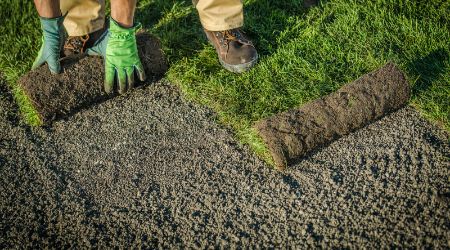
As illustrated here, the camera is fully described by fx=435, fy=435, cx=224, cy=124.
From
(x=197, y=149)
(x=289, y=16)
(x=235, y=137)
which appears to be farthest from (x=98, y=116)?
(x=289, y=16)

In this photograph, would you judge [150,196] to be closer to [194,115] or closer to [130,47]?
[194,115]

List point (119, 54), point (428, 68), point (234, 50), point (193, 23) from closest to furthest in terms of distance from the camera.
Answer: point (119, 54)
point (428, 68)
point (234, 50)
point (193, 23)

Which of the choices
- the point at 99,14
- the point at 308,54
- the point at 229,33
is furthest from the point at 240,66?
the point at 99,14

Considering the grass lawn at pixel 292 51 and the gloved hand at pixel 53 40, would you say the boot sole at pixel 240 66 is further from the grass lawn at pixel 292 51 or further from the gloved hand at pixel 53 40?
the gloved hand at pixel 53 40

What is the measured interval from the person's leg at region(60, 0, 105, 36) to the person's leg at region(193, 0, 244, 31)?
85cm

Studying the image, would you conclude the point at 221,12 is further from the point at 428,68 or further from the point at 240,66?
the point at 428,68

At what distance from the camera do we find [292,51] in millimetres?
3594

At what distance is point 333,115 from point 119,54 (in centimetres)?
160

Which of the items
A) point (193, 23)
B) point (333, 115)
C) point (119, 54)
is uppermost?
point (119, 54)

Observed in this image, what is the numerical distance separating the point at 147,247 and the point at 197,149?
79 centimetres

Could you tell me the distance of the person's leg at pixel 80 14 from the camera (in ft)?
11.6

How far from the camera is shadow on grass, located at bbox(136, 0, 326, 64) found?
3775mm

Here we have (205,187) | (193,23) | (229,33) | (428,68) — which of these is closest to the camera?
(205,187)

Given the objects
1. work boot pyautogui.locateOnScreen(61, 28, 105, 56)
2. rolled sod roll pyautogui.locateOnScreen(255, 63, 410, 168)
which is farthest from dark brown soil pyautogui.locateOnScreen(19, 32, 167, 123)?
rolled sod roll pyautogui.locateOnScreen(255, 63, 410, 168)
